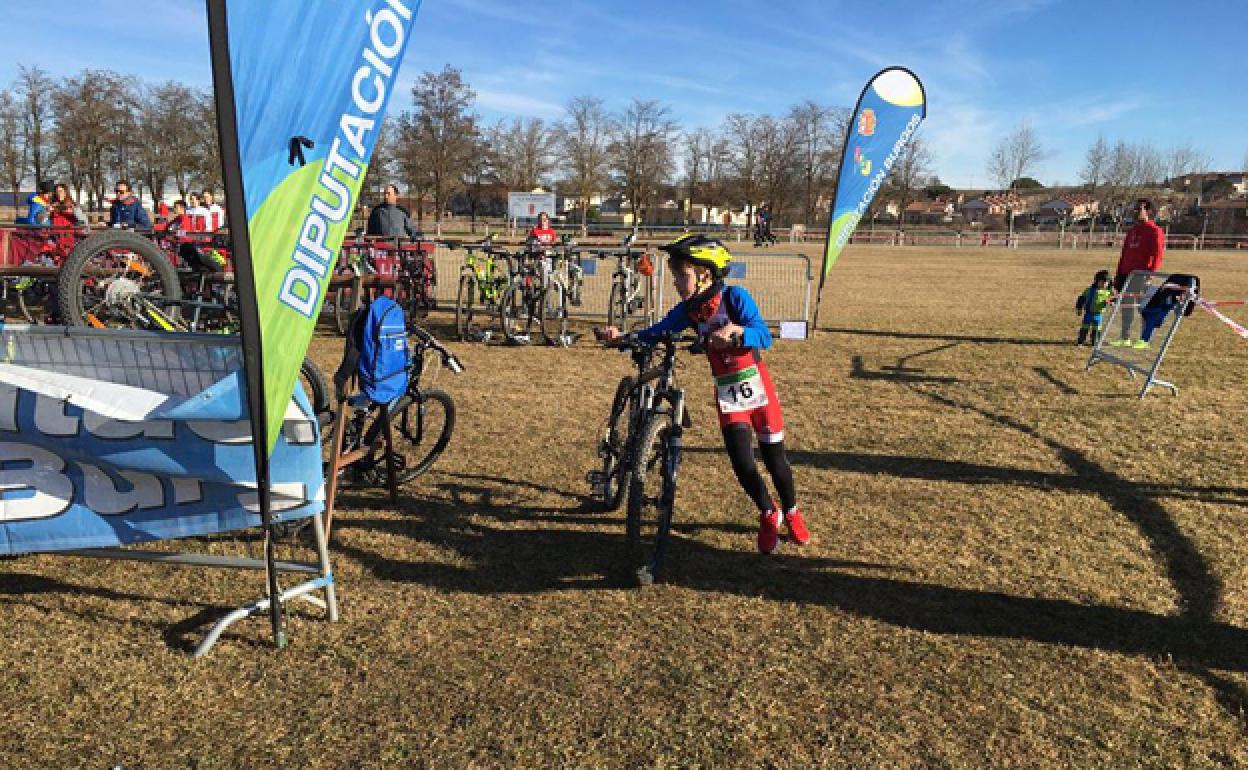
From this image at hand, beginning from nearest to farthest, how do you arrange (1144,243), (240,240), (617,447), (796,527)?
(240,240) < (796,527) < (617,447) < (1144,243)

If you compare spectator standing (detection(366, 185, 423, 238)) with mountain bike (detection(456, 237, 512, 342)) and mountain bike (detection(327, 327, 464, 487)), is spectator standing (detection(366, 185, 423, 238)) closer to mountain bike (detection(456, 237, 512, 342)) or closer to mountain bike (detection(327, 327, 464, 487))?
mountain bike (detection(456, 237, 512, 342))

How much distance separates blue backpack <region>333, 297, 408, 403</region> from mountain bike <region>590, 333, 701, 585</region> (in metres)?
1.28

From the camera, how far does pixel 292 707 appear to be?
10.0 ft

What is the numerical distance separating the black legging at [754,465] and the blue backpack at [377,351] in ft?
6.55

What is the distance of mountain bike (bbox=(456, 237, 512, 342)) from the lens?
36.9 feet

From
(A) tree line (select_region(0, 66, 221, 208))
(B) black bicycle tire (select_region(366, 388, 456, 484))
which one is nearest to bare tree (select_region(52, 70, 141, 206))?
(A) tree line (select_region(0, 66, 221, 208))

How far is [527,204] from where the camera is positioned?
172 feet

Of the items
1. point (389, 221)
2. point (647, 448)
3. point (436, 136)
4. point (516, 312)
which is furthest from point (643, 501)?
point (436, 136)

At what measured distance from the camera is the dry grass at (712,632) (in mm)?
2902

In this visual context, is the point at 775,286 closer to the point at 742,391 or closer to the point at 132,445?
the point at 742,391

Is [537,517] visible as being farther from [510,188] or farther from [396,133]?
Result: [510,188]

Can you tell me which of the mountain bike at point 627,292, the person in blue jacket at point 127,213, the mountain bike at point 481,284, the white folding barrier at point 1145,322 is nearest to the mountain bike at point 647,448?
the mountain bike at point 627,292

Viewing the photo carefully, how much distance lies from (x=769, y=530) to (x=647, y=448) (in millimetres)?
885

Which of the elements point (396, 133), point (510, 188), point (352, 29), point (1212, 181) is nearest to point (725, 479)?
point (352, 29)
